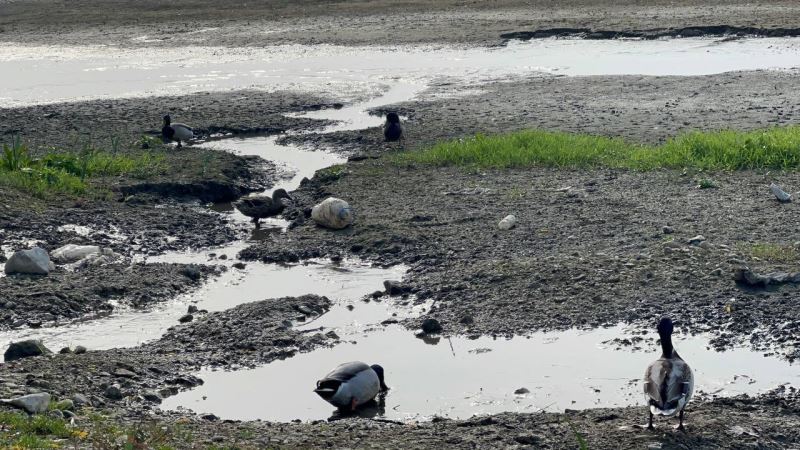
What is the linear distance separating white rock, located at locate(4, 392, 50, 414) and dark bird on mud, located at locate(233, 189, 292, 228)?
223 inches

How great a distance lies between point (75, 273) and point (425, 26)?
20369 millimetres

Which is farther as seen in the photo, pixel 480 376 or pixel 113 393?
pixel 480 376

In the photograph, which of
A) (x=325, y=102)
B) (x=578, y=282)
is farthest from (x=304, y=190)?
(x=325, y=102)

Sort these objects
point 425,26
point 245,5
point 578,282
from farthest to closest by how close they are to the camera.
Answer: point 245,5 → point 425,26 → point 578,282

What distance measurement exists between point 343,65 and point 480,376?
17173 millimetres

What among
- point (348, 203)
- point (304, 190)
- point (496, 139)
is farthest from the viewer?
point (496, 139)

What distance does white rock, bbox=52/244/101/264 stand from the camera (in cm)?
1188

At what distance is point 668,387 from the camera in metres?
7.15

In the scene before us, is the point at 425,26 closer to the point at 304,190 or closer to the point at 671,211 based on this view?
the point at 304,190

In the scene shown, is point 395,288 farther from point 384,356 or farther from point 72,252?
point 72,252

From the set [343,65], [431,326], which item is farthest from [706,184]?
[343,65]

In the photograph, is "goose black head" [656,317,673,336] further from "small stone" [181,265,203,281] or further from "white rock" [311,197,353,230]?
"white rock" [311,197,353,230]

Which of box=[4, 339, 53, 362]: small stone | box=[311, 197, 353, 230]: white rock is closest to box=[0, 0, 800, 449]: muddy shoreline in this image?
box=[311, 197, 353, 230]: white rock

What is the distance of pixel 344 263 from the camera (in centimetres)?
1184
